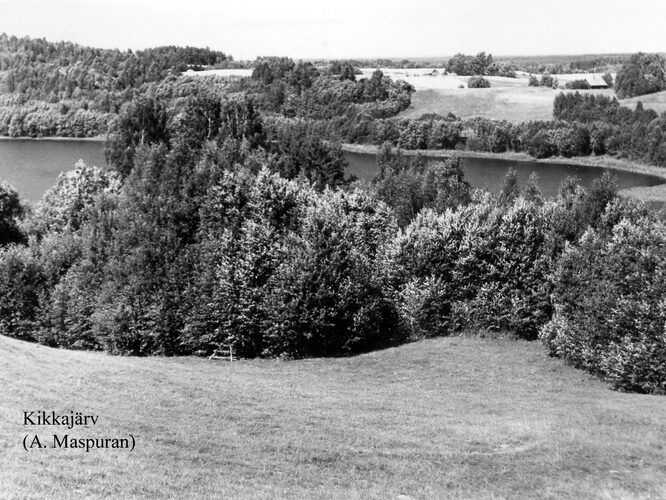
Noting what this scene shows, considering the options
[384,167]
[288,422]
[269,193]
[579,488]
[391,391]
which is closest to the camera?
[579,488]

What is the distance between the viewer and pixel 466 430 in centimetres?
2552

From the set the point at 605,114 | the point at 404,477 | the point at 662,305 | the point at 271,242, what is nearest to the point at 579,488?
the point at 404,477

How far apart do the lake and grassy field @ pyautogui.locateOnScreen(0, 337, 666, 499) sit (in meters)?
78.1

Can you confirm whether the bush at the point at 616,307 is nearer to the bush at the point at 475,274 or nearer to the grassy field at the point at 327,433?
the grassy field at the point at 327,433

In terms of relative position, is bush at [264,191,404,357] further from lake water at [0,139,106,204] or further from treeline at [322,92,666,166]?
treeline at [322,92,666,166]

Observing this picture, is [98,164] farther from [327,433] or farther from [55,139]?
[327,433]

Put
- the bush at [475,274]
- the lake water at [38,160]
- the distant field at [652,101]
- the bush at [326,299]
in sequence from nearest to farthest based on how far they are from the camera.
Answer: the bush at [326,299] → the bush at [475,274] → the lake water at [38,160] → the distant field at [652,101]

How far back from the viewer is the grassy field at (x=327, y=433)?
18641 mm

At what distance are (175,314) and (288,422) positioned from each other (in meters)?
21.2

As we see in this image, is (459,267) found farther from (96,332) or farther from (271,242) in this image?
(96,332)

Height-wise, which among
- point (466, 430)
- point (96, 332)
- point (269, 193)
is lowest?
point (96, 332)

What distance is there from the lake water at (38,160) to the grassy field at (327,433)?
247 ft

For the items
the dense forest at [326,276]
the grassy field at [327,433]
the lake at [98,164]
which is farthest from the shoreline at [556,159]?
the grassy field at [327,433]

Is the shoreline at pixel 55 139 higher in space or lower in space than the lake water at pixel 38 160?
higher
